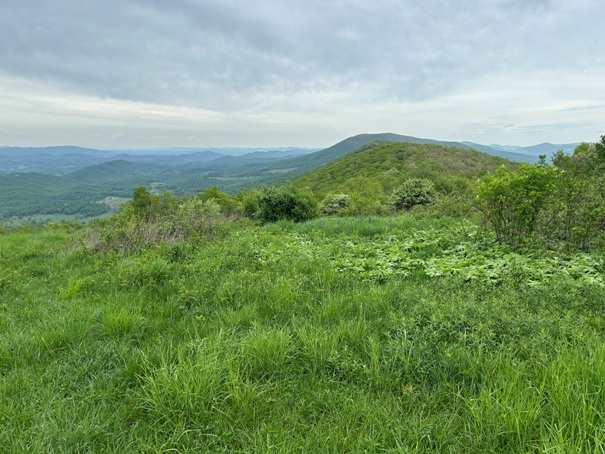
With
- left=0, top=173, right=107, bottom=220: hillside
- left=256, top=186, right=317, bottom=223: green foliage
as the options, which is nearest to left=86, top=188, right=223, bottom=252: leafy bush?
left=256, top=186, right=317, bottom=223: green foliage

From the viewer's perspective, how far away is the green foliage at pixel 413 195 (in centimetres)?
1622

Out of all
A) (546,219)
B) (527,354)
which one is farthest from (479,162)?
(527,354)

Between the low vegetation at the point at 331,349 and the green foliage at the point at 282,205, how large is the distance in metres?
7.73

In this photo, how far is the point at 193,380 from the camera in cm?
214

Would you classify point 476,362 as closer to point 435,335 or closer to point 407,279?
point 435,335

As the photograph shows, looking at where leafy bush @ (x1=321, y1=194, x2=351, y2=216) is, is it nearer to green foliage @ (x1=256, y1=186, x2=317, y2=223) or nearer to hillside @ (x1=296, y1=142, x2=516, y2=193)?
green foliage @ (x1=256, y1=186, x2=317, y2=223)

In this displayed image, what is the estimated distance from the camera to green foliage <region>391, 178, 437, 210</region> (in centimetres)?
1622

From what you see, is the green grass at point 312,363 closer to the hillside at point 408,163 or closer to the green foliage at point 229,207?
the green foliage at point 229,207

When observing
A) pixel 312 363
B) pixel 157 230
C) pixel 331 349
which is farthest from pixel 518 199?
pixel 157 230

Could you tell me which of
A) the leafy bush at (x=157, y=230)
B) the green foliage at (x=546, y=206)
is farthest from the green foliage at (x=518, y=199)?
the leafy bush at (x=157, y=230)

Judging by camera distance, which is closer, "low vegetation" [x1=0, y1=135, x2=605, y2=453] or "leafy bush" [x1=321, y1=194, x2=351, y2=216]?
"low vegetation" [x1=0, y1=135, x2=605, y2=453]

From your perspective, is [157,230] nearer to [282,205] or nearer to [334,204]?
[282,205]

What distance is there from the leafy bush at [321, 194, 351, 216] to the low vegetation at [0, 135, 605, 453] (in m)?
11.3

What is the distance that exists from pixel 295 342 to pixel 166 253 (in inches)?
163
